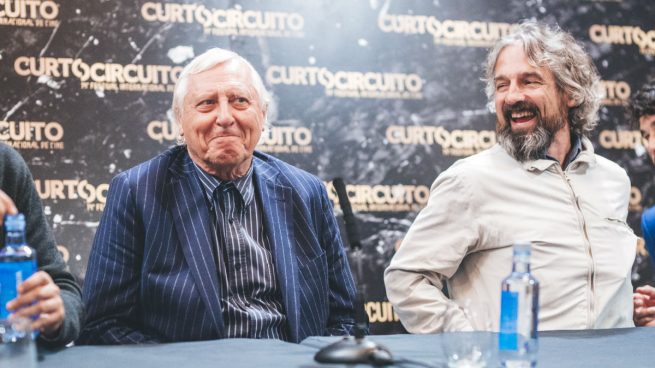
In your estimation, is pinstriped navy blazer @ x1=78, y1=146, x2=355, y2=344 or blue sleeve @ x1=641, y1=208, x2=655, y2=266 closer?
pinstriped navy blazer @ x1=78, y1=146, x2=355, y2=344

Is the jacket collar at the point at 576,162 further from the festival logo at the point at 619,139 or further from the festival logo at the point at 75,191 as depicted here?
the festival logo at the point at 75,191

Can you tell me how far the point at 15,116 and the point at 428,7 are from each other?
2082 millimetres

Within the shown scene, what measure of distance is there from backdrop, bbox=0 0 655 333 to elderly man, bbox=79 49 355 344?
0.98 metres

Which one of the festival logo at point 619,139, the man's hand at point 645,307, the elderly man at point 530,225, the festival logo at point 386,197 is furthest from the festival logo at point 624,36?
the man's hand at point 645,307

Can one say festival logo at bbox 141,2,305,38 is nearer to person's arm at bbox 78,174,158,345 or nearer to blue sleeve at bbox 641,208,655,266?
person's arm at bbox 78,174,158,345

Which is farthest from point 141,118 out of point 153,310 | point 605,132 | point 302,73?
point 605,132

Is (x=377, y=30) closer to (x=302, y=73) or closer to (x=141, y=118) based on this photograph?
(x=302, y=73)

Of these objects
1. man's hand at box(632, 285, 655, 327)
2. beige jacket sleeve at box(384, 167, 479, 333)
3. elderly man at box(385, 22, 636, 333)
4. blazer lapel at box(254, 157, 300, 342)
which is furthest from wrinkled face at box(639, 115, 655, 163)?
blazer lapel at box(254, 157, 300, 342)

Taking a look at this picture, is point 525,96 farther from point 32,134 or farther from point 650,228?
point 32,134

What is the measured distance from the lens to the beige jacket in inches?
105

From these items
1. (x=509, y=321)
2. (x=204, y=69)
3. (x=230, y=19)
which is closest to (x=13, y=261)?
(x=509, y=321)

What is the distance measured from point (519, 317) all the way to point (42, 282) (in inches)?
37.9

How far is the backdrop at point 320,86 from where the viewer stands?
11.5 ft

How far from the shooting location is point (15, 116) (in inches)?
136
